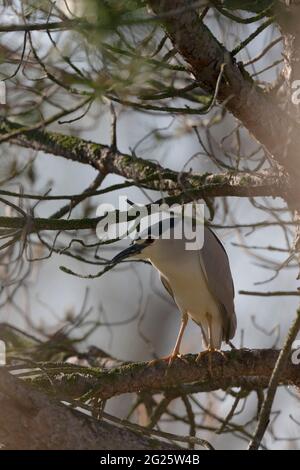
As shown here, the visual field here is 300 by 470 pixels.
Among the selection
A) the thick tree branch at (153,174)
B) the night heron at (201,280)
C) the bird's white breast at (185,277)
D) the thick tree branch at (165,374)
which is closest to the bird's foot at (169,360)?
the thick tree branch at (165,374)

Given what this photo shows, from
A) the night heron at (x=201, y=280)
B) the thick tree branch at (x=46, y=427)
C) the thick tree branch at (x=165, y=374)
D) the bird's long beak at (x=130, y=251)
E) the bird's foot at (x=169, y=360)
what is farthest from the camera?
the night heron at (x=201, y=280)

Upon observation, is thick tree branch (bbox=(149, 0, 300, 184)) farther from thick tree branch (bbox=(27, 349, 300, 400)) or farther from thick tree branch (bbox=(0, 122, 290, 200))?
thick tree branch (bbox=(27, 349, 300, 400))

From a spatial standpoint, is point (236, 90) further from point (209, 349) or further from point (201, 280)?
point (201, 280)

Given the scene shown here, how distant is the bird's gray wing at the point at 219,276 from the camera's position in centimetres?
483

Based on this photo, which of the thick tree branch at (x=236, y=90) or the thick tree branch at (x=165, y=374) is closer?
the thick tree branch at (x=236, y=90)

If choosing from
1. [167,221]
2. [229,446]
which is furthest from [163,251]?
[229,446]

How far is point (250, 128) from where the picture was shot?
3609mm

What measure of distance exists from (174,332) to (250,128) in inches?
262

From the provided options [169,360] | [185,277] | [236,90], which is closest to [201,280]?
[185,277]

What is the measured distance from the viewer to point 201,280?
4812 mm

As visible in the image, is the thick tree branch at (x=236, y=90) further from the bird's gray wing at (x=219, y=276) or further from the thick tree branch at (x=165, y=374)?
the bird's gray wing at (x=219, y=276)

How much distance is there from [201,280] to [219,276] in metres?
0.13

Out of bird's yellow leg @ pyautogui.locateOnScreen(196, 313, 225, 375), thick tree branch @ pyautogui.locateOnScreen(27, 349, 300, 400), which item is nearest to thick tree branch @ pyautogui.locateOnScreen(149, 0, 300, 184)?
thick tree branch @ pyautogui.locateOnScreen(27, 349, 300, 400)
